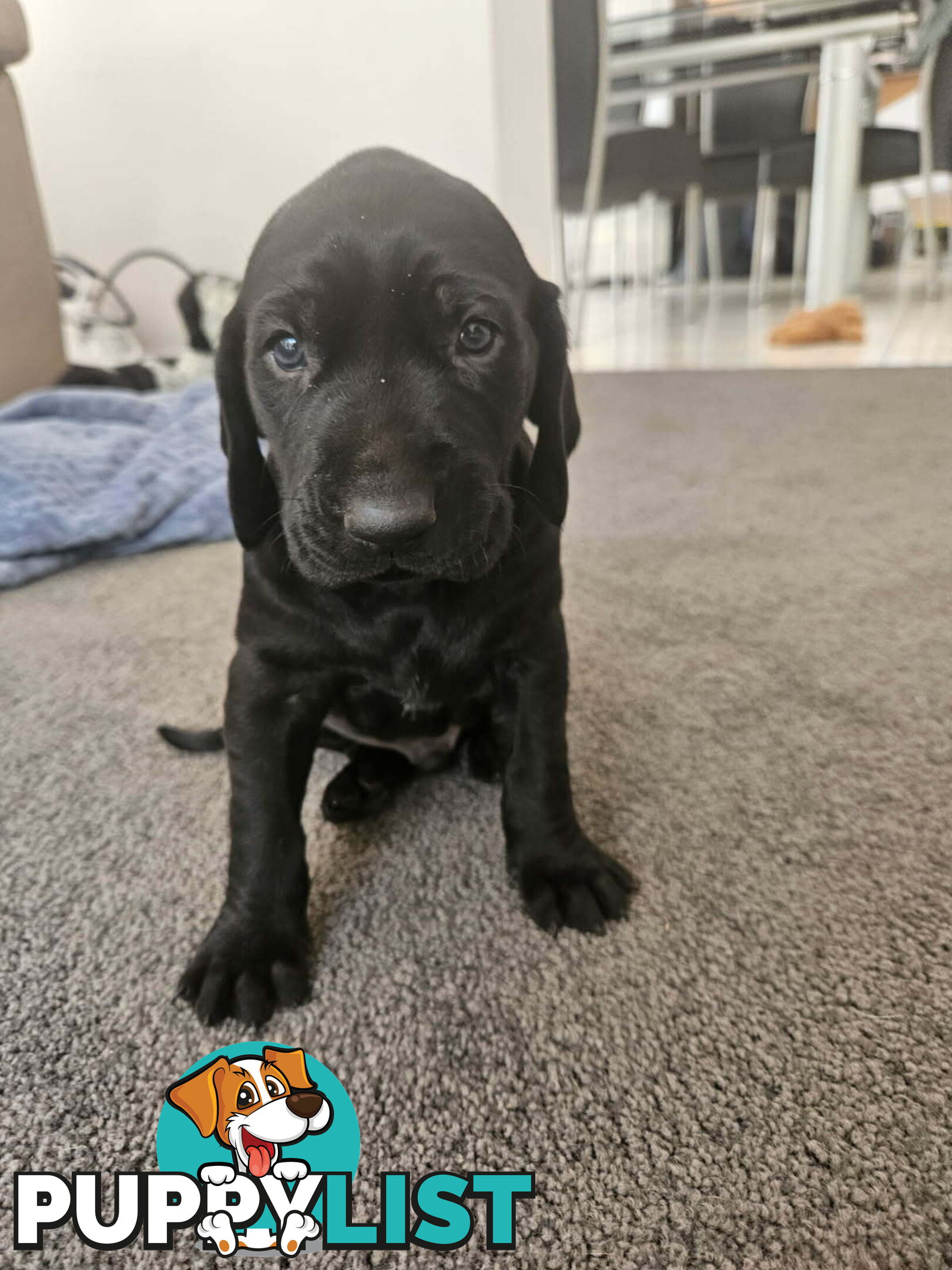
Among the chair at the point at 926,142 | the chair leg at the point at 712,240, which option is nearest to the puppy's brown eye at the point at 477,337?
the chair at the point at 926,142

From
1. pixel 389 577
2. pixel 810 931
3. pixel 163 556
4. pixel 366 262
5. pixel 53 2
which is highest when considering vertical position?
pixel 53 2

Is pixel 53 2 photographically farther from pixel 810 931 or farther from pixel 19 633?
pixel 810 931

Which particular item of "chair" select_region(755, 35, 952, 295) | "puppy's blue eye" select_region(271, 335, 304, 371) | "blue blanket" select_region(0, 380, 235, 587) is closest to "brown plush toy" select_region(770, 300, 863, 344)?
"chair" select_region(755, 35, 952, 295)

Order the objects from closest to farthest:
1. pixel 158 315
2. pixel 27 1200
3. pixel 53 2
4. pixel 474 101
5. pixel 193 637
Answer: pixel 27 1200 < pixel 193 637 < pixel 474 101 < pixel 53 2 < pixel 158 315

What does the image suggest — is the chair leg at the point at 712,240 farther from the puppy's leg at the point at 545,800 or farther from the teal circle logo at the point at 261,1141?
the teal circle logo at the point at 261,1141

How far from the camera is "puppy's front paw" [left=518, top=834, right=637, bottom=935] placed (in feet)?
3.17

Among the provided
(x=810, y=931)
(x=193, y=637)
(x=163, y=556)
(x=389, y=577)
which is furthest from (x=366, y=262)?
(x=163, y=556)

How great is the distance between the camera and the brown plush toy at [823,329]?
15.8 ft

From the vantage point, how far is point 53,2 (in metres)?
4.32

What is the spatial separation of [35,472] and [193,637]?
Result: 2.56 ft

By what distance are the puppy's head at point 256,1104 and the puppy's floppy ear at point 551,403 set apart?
0.63 meters

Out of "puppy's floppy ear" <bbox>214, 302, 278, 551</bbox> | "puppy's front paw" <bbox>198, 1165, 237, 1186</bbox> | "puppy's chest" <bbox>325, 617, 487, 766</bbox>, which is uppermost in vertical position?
"puppy's floppy ear" <bbox>214, 302, 278, 551</bbox>

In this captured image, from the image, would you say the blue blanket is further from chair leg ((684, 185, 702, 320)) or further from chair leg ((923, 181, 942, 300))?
chair leg ((923, 181, 942, 300))

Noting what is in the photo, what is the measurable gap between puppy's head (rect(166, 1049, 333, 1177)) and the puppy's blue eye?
643 millimetres
